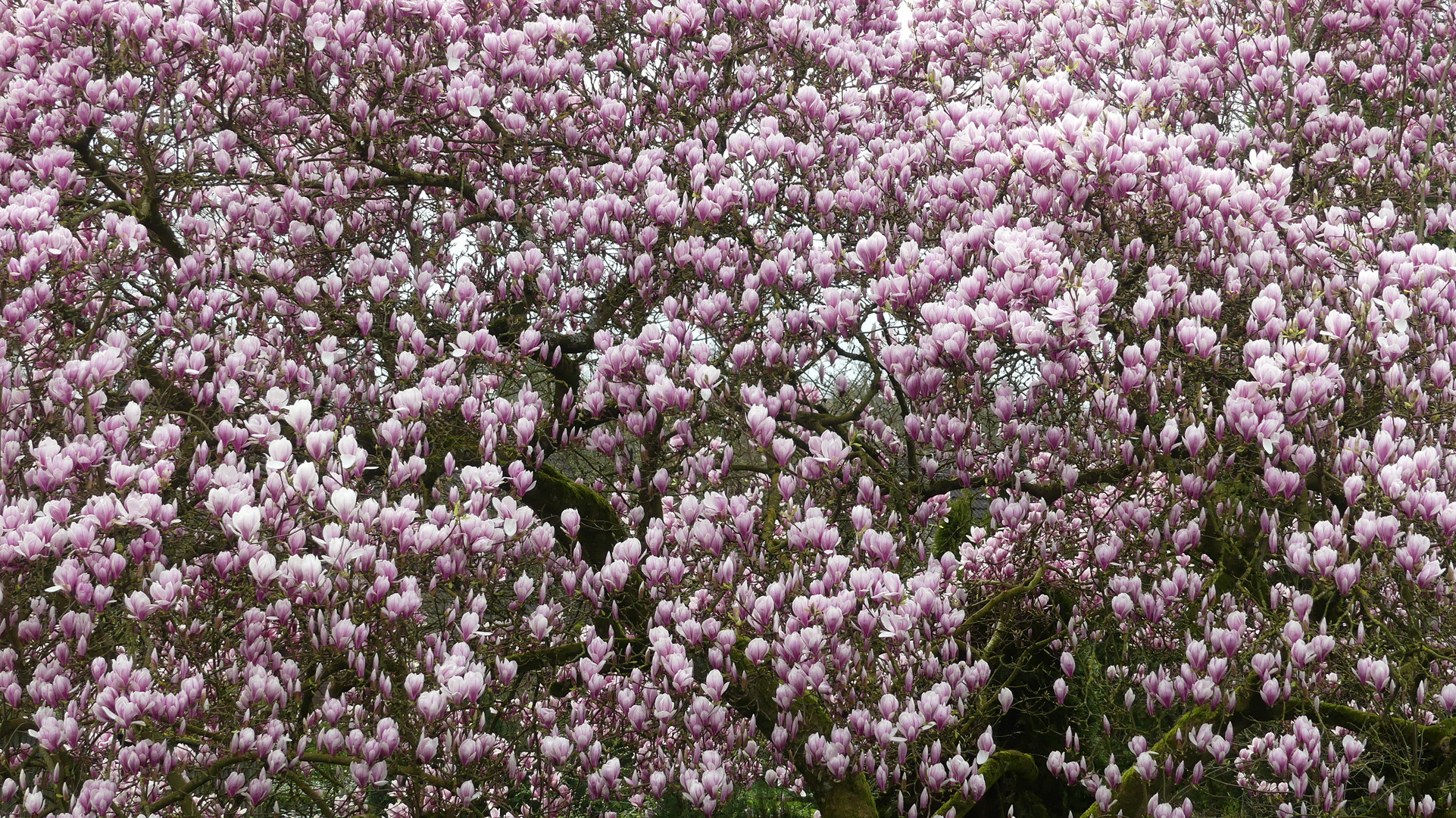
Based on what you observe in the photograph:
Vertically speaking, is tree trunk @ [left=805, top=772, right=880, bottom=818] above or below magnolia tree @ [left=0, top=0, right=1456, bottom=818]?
below

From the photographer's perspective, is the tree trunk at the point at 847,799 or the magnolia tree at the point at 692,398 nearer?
the magnolia tree at the point at 692,398

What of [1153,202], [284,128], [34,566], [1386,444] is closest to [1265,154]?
[1153,202]

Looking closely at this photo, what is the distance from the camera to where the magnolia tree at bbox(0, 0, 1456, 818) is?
4.55m

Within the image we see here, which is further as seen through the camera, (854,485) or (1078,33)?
(1078,33)

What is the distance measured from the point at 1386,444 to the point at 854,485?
94.9 inches

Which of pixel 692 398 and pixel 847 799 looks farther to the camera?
pixel 847 799

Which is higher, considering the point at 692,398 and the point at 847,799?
the point at 692,398

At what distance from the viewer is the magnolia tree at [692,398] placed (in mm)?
4555

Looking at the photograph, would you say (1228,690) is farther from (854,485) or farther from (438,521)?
(438,521)

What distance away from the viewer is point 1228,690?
5.02 metres

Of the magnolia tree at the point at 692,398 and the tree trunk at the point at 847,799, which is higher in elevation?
the magnolia tree at the point at 692,398

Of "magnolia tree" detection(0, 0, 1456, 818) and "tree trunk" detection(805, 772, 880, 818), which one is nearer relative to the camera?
"magnolia tree" detection(0, 0, 1456, 818)

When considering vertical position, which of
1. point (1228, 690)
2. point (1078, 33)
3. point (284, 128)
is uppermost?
point (1078, 33)

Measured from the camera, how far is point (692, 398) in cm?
545
